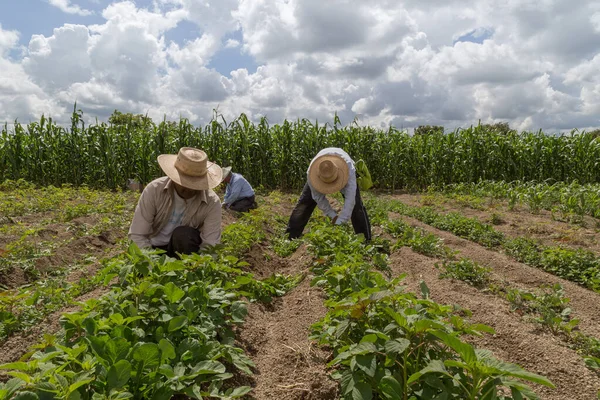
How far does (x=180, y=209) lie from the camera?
14.3 ft

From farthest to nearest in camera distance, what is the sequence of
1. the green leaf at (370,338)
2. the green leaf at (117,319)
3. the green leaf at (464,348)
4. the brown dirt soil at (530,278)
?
the brown dirt soil at (530,278) → the green leaf at (117,319) → the green leaf at (370,338) → the green leaf at (464,348)

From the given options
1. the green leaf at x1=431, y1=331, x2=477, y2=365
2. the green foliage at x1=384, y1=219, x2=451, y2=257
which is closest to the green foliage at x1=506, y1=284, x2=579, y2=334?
the green foliage at x1=384, y1=219, x2=451, y2=257

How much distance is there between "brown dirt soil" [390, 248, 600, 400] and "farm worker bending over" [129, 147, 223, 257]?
2153 millimetres

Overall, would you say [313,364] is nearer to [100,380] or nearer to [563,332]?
[100,380]

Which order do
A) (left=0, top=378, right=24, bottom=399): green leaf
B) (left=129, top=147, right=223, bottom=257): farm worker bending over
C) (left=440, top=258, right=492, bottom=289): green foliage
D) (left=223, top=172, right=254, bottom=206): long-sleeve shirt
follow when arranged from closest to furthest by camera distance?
(left=0, top=378, right=24, bottom=399): green leaf
(left=129, top=147, right=223, bottom=257): farm worker bending over
(left=440, top=258, right=492, bottom=289): green foliage
(left=223, top=172, right=254, bottom=206): long-sleeve shirt

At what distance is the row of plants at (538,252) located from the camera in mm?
5027

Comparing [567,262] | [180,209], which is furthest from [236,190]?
[567,262]

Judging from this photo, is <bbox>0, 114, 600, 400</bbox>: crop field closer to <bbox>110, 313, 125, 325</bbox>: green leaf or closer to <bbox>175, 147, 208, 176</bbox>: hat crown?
<bbox>110, 313, 125, 325</bbox>: green leaf

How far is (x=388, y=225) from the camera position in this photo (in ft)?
22.1

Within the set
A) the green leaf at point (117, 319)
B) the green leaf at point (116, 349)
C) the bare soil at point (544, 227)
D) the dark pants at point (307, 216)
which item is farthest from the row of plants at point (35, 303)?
the bare soil at point (544, 227)

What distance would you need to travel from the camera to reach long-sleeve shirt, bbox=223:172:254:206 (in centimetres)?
891

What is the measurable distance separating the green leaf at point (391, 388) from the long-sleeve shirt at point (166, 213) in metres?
2.65

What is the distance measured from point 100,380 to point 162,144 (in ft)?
42.2

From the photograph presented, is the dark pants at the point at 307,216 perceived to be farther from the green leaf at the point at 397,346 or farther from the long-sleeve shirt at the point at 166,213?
the green leaf at the point at 397,346
